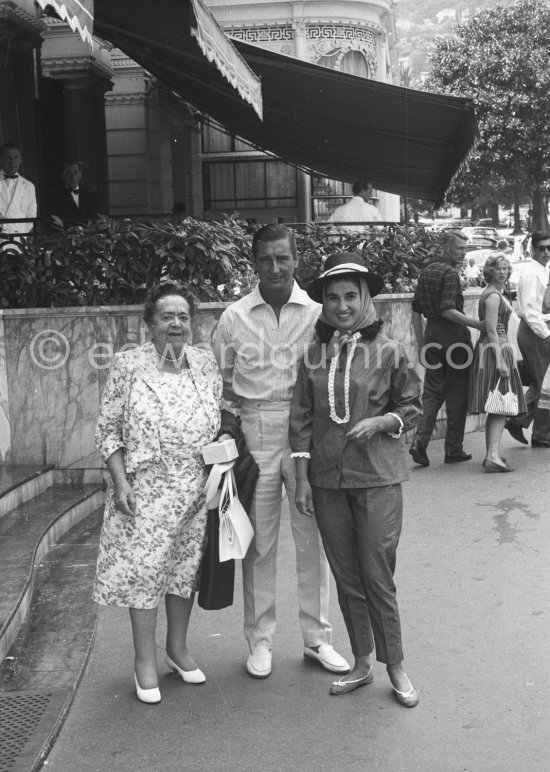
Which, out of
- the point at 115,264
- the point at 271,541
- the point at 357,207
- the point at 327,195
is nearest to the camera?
the point at 271,541

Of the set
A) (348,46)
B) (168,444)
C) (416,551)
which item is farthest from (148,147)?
(168,444)

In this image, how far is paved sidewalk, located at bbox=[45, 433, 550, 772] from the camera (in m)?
3.67

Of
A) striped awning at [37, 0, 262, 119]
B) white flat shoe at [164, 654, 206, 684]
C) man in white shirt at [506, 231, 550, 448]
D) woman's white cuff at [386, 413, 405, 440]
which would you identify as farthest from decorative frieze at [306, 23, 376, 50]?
white flat shoe at [164, 654, 206, 684]

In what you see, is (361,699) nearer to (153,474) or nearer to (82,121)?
(153,474)

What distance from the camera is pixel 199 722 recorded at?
397 cm

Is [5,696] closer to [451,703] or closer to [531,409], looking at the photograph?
[451,703]

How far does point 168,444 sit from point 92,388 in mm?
3249

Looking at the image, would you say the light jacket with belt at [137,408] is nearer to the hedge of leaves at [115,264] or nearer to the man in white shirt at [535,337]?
the hedge of leaves at [115,264]

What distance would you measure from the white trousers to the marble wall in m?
2.93

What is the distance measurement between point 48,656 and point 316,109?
675 cm

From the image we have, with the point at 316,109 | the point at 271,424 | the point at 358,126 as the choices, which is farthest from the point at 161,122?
the point at 271,424

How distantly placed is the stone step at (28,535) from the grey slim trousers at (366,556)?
1488mm

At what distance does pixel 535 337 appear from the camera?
8.88 m

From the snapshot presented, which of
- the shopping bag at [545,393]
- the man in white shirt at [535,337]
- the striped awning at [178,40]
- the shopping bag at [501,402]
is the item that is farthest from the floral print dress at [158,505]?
the man in white shirt at [535,337]
